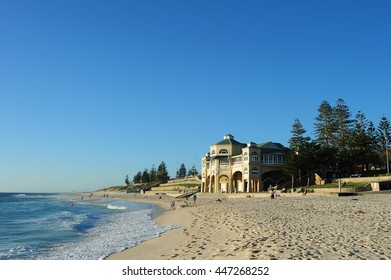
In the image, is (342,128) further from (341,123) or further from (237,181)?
(237,181)

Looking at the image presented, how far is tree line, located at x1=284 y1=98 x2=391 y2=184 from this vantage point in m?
49.8

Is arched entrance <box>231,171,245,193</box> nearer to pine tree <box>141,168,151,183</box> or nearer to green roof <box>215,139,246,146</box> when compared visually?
green roof <box>215,139,246,146</box>

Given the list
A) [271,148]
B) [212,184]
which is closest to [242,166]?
[271,148]


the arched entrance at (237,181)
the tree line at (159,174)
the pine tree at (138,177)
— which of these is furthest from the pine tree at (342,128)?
the pine tree at (138,177)

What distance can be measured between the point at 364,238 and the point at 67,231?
56.6 feet

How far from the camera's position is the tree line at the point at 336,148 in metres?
49.8

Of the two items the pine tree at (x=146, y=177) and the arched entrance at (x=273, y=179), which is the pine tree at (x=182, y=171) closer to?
the pine tree at (x=146, y=177)

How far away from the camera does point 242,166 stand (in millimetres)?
58250

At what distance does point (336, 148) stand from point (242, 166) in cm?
1555

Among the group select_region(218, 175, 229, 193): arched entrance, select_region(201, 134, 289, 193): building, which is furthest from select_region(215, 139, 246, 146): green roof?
select_region(218, 175, 229, 193): arched entrance

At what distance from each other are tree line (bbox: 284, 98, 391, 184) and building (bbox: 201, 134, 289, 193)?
4219mm

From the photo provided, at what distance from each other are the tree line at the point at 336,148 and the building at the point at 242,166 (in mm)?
4219

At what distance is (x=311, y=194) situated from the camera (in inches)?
1454

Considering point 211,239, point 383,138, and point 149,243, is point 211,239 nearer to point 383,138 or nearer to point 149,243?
point 149,243
